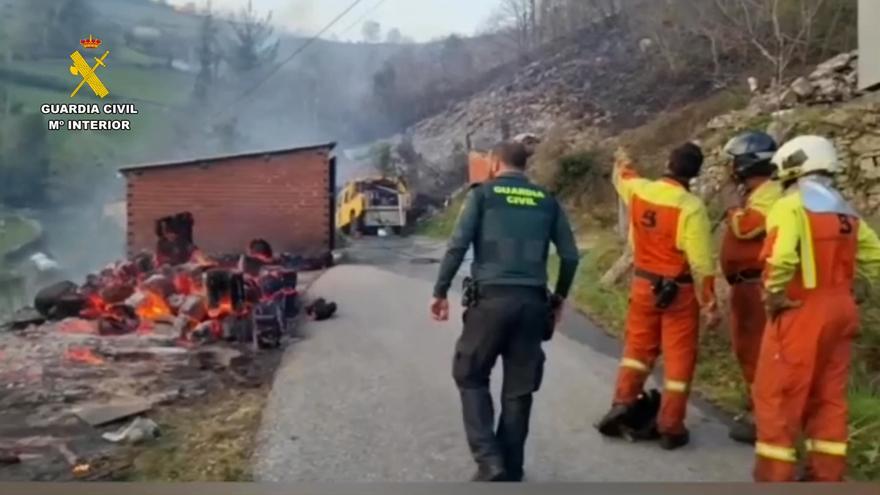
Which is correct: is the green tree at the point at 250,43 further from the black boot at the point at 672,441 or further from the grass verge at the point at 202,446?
the black boot at the point at 672,441

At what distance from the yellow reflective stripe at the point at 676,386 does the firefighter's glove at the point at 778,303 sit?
364mm

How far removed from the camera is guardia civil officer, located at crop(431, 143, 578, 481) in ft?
10.8

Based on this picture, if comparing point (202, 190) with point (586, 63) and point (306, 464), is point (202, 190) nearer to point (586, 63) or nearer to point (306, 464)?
point (306, 464)

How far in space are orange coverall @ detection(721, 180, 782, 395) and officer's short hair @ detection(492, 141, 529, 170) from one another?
0.64m

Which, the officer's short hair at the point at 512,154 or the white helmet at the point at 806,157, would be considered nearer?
the white helmet at the point at 806,157

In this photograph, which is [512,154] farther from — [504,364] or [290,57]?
[290,57]

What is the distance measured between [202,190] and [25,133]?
578 millimetres

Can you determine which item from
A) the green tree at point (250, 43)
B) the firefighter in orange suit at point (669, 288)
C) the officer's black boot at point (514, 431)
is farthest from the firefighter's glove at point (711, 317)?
the green tree at point (250, 43)

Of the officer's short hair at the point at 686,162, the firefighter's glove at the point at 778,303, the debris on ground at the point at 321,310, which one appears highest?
the officer's short hair at the point at 686,162

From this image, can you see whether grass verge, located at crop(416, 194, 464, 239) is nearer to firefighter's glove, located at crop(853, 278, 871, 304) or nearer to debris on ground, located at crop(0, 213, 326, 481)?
debris on ground, located at crop(0, 213, 326, 481)

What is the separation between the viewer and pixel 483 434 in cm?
330

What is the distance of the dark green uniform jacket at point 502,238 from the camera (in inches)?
129

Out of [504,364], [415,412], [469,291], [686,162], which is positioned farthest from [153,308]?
[686,162]

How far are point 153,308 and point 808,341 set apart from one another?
196 centimetres
